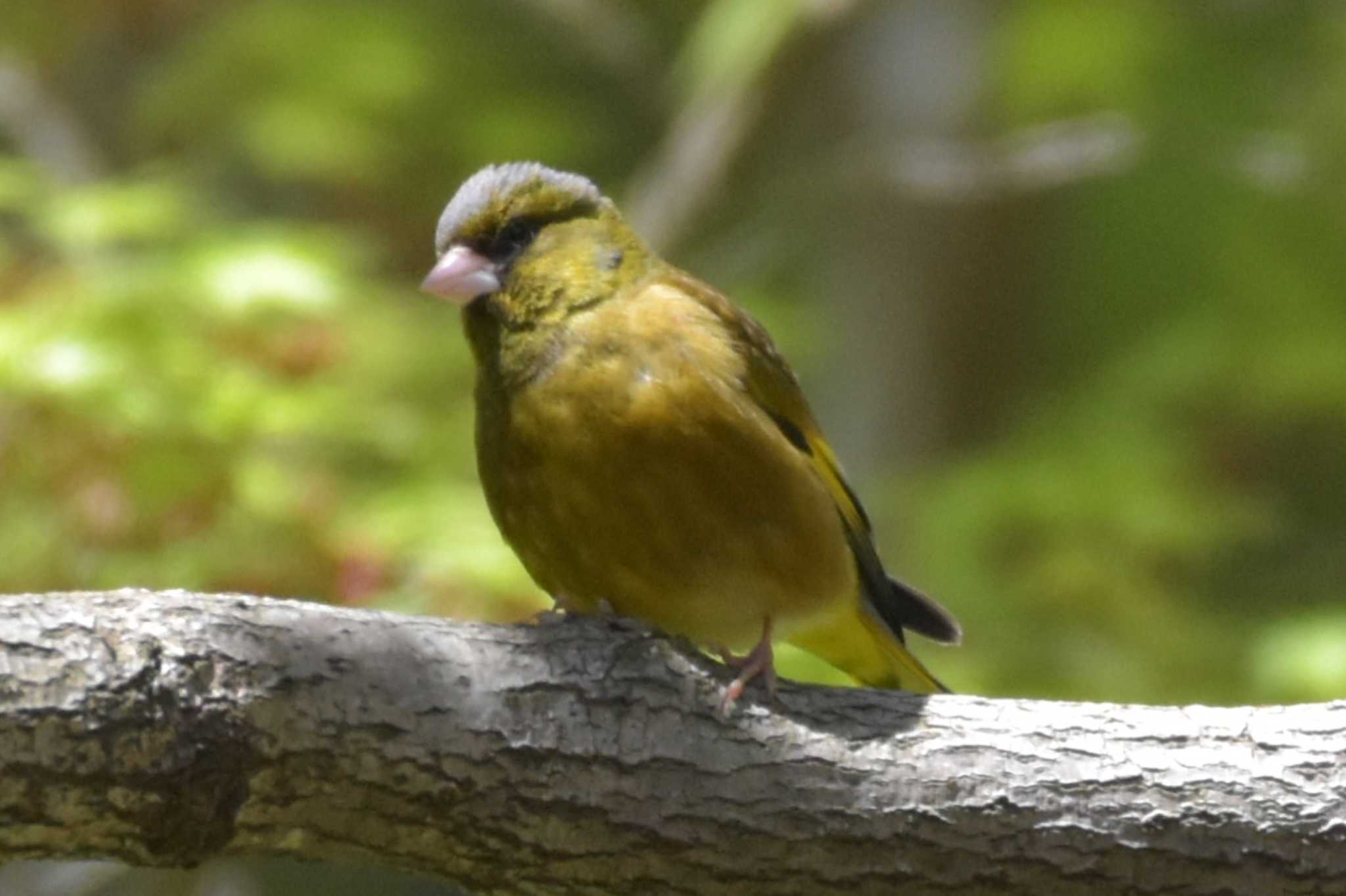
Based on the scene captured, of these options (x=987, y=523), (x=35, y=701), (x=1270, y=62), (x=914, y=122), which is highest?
(x=1270, y=62)

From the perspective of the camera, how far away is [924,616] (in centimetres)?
364

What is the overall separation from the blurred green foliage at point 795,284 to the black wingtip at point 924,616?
2.85 ft

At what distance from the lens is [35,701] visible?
2.32 m

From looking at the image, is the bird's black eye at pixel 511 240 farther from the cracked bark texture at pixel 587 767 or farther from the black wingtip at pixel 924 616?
the black wingtip at pixel 924 616

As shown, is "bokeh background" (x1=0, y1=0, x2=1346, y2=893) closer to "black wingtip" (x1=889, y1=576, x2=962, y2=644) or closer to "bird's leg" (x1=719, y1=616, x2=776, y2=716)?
"black wingtip" (x1=889, y1=576, x2=962, y2=644)

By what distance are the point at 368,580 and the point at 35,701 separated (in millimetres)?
1669

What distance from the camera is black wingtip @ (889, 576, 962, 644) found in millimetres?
3615

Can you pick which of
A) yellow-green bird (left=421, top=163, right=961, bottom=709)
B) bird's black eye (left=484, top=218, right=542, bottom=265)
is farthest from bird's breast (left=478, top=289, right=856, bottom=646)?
bird's black eye (left=484, top=218, right=542, bottom=265)

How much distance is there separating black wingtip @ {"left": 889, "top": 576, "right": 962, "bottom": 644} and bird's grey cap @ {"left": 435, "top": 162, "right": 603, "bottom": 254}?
1.03 meters

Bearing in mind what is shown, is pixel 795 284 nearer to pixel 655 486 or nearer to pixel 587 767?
pixel 655 486

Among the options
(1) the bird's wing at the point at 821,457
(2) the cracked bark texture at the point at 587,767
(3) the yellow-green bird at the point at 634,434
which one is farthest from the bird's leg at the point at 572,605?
(1) the bird's wing at the point at 821,457

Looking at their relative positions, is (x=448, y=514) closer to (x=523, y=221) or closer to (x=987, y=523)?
(x=523, y=221)

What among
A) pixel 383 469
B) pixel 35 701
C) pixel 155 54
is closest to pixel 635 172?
pixel 155 54

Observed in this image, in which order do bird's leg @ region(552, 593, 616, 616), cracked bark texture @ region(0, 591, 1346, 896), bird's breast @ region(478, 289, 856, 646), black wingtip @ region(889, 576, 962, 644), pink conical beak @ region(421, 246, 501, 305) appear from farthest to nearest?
black wingtip @ region(889, 576, 962, 644) → pink conical beak @ region(421, 246, 501, 305) → bird's leg @ region(552, 593, 616, 616) → bird's breast @ region(478, 289, 856, 646) → cracked bark texture @ region(0, 591, 1346, 896)
